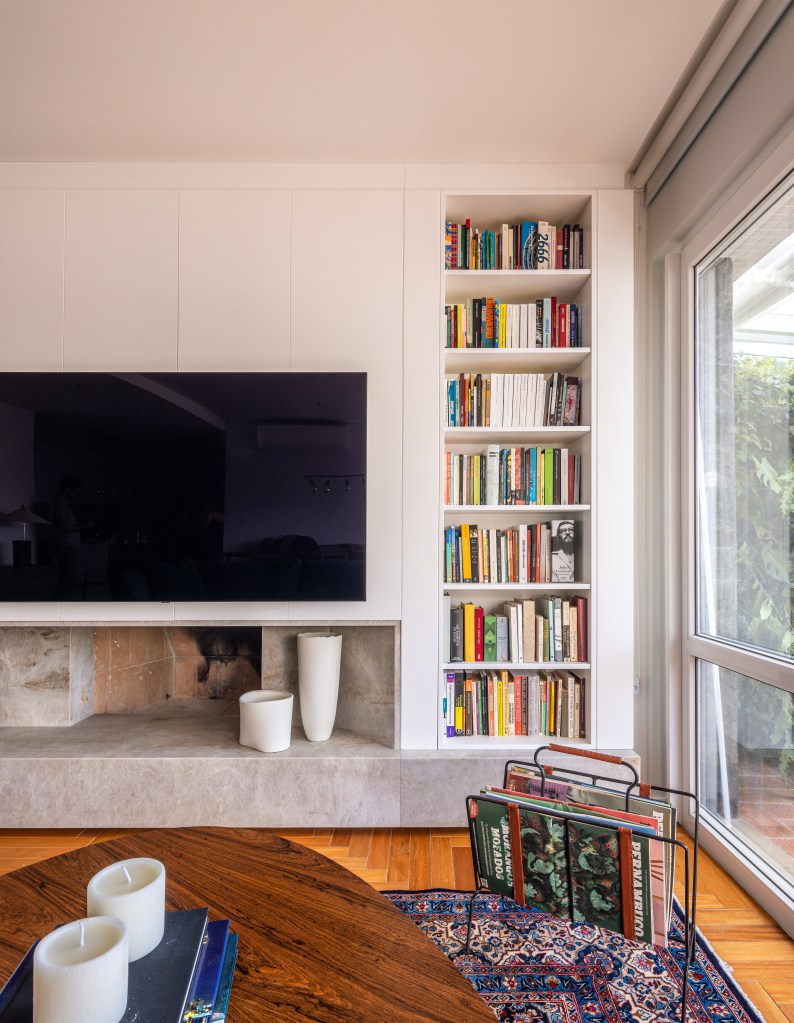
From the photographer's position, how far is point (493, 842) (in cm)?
139

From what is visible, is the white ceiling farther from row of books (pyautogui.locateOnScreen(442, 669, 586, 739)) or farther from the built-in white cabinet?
row of books (pyautogui.locateOnScreen(442, 669, 586, 739))

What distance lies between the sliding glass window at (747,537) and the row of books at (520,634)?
1.45ft

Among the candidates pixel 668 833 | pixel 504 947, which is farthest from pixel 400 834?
pixel 668 833

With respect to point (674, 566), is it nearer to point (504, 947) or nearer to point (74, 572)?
point (504, 947)

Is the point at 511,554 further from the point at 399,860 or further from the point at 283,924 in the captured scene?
the point at 283,924

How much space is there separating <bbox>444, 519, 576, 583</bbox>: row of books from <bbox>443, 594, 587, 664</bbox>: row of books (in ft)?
0.36

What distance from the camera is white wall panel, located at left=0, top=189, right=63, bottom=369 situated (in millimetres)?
2508

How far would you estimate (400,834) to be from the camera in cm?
238

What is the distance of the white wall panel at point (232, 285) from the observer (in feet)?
8.21

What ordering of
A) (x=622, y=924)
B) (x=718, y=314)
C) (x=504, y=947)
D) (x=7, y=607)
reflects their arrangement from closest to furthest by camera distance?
(x=622, y=924)
(x=504, y=947)
(x=718, y=314)
(x=7, y=607)

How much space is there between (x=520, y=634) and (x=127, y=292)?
2.07m

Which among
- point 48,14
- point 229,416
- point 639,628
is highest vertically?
point 48,14

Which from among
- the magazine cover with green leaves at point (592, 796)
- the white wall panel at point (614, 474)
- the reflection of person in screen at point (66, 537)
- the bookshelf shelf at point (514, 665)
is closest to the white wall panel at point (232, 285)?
the reflection of person in screen at point (66, 537)

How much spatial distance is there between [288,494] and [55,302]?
1210 millimetres
